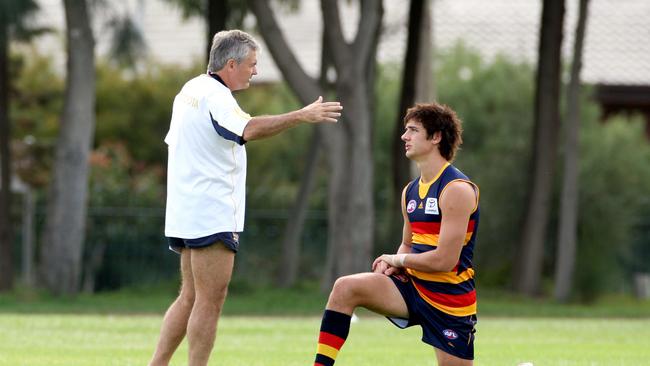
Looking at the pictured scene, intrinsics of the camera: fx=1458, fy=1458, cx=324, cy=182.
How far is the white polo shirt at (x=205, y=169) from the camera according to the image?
8734mm

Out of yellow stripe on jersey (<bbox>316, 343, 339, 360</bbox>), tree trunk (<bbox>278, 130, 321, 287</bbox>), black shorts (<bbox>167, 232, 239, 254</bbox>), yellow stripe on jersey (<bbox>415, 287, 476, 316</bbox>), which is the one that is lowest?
tree trunk (<bbox>278, 130, 321, 287</bbox>)

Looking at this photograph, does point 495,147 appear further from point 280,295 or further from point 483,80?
point 280,295

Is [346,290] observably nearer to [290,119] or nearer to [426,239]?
[426,239]

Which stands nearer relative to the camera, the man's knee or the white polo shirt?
the man's knee

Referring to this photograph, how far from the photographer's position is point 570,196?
26.2 metres

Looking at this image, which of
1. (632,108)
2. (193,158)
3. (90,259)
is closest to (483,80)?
(632,108)

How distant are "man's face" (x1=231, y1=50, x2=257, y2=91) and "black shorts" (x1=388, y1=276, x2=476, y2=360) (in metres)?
1.62

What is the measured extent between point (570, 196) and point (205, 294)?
18176mm

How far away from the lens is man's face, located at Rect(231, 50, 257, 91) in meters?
8.87

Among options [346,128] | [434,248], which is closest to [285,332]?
[346,128]

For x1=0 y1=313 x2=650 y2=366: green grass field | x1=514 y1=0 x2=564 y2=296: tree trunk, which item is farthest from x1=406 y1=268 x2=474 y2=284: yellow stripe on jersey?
x1=514 y1=0 x2=564 y2=296: tree trunk

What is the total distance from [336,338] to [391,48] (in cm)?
3654

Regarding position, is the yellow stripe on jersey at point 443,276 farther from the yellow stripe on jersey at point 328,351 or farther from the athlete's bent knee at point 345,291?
the yellow stripe on jersey at point 328,351

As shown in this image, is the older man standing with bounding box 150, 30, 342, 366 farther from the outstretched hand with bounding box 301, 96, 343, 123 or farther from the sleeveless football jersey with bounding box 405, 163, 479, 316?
the sleeveless football jersey with bounding box 405, 163, 479, 316
